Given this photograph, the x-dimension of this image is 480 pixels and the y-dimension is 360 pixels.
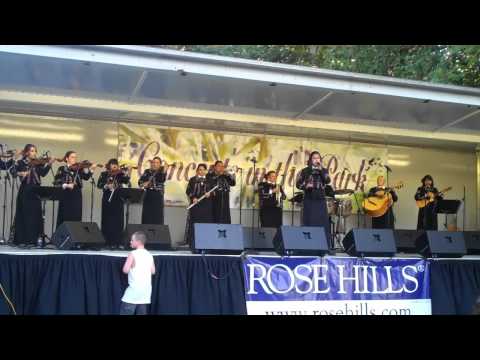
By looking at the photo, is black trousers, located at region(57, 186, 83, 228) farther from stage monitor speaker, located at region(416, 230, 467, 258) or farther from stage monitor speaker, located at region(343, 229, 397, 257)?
stage monitor speaker, located at region(416, 230, 467, 258)

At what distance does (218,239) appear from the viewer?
791cm

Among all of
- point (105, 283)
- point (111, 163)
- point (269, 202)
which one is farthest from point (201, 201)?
point (105, 283)

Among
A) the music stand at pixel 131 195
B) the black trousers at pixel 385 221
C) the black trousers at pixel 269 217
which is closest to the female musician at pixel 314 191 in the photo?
the black trousers at pixel 269 217

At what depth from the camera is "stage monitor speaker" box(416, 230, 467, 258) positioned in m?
8.71

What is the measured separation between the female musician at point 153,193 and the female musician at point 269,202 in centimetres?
200

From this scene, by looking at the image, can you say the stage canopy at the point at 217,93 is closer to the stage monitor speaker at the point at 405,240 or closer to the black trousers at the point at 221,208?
Result: the black trousers at the point at 221,208

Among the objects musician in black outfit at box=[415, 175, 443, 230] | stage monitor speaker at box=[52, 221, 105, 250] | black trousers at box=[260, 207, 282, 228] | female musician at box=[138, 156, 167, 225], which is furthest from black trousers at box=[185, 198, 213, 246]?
musician in black outfit at box=[415, 175, 443, 230]

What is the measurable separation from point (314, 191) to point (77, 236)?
12.8 ft

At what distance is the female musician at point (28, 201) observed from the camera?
951cm

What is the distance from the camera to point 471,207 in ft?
44.8

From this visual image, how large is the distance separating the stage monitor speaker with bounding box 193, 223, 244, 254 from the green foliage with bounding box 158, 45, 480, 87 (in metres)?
8.19
